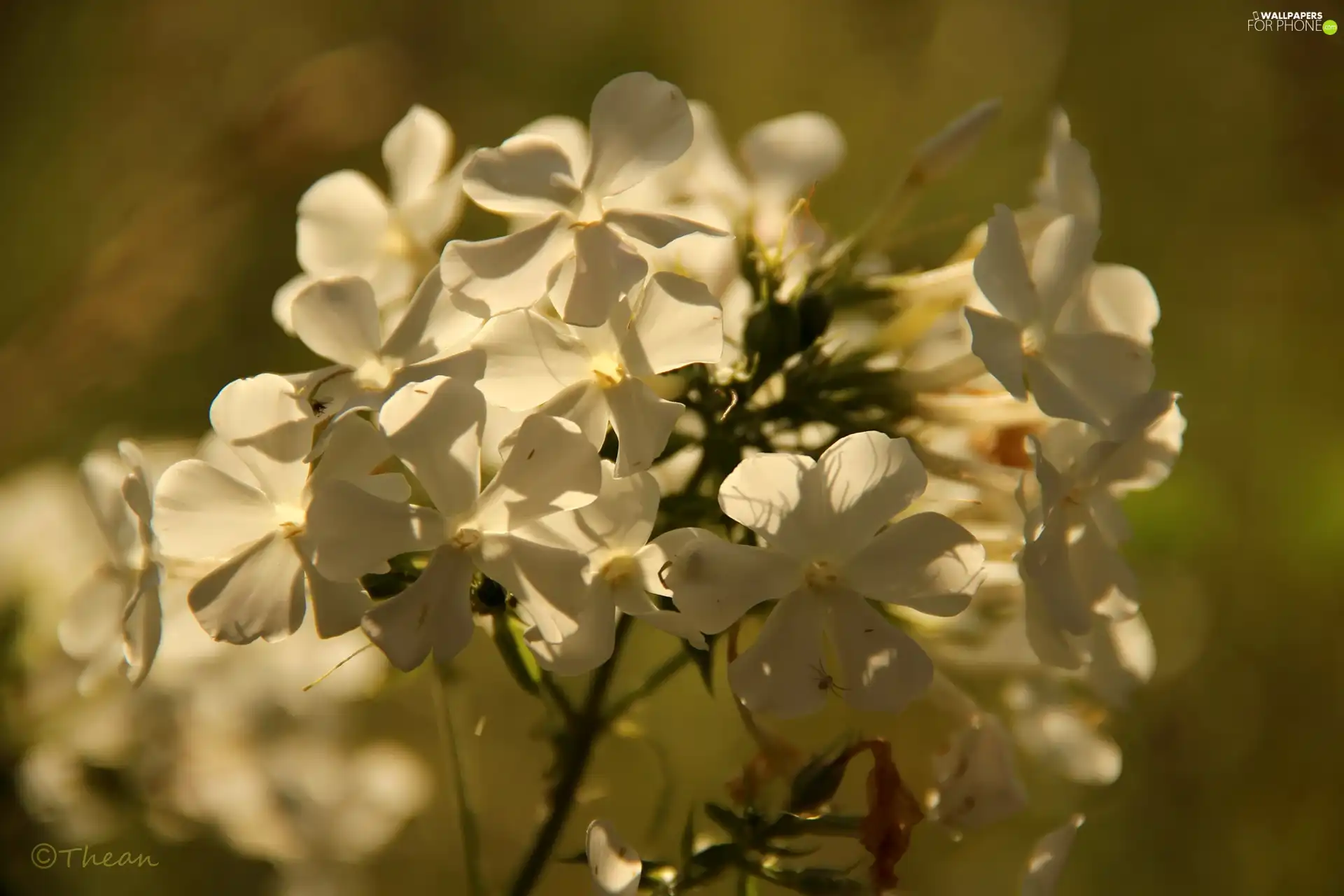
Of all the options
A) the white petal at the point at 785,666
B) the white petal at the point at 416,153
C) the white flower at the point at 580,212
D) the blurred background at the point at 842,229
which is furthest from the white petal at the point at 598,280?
the blurred background at the point at 842,229

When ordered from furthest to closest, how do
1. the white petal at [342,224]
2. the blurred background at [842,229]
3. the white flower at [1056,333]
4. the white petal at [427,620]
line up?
the blurred background at [842,229]
the white petal at [342,224]
the white flower at [1056,333]
the white petal at [427,620]

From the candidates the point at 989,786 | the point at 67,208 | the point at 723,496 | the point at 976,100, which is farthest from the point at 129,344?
the point at 976,100

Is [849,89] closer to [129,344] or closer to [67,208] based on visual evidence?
[129,344]

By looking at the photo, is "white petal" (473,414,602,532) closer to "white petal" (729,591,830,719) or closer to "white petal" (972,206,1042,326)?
"white petal" (729,591,830,719)

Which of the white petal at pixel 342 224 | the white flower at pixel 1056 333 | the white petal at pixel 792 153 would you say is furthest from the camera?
the white petal at pixel 792 153

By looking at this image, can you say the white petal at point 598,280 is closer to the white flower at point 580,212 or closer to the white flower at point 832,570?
the white flower at point 580,212
